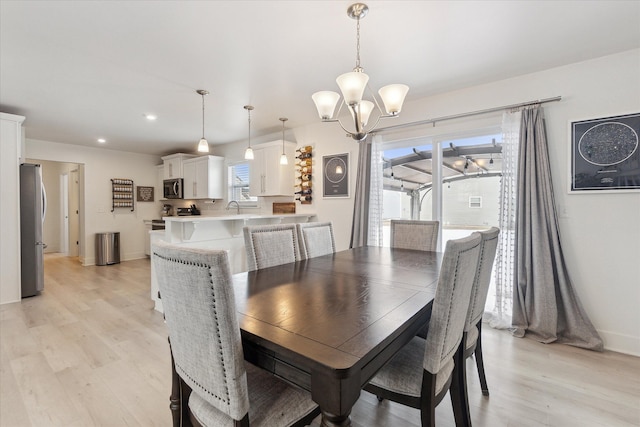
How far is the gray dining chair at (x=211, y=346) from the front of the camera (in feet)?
2.89

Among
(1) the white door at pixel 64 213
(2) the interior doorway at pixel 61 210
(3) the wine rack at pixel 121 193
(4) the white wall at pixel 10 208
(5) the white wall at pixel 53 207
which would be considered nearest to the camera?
(4) the white wall at pixel 10 208

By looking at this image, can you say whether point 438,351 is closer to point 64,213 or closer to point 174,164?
point 174,164

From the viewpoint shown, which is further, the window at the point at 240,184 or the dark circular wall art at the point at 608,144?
the window at the point at 240,184

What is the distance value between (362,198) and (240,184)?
291 cm

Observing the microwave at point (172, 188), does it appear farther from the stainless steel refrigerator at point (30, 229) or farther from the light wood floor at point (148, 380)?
the light wood floor at point (148, 380)

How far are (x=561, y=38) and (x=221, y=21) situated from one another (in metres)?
2.45

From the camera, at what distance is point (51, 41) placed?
2168 mm

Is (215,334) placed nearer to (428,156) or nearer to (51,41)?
(51,41)

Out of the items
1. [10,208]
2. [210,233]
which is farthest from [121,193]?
[210,233]

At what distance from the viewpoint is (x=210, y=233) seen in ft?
11.1

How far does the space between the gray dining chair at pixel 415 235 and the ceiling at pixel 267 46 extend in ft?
4.63

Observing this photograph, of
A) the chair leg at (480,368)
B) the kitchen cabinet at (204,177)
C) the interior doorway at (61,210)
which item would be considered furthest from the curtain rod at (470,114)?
the interior doorway at (61,210)

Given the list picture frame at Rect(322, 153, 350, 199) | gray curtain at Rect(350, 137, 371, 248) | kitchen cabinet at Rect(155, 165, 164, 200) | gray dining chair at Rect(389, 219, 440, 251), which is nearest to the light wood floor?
gray dining chair at Rect(389, 219, 440, 251)

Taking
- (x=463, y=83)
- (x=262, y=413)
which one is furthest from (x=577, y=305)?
(x=262, y=413)
